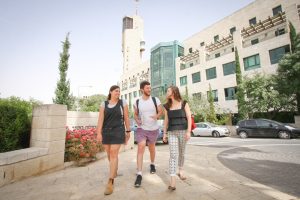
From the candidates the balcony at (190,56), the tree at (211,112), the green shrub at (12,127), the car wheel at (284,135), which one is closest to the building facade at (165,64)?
the balcony at (190,56)

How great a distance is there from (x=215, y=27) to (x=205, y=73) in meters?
9.31

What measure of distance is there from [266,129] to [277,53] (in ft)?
38.7

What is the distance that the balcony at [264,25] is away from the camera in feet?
74.9

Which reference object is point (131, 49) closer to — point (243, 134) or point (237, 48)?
point (237, 48)

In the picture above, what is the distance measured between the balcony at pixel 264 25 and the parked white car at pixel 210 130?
599 inches

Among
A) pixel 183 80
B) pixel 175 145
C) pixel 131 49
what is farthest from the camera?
pixel 131 49

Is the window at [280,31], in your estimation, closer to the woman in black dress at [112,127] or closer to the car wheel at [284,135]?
the car wheel at [284,135]

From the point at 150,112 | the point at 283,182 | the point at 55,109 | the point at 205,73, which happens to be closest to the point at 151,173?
the point at 150,112

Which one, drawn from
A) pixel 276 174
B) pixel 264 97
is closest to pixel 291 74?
pixel 264 97

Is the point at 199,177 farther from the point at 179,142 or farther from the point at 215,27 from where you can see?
the point at 215,27

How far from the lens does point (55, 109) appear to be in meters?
5.09

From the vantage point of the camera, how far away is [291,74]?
59.6 feet

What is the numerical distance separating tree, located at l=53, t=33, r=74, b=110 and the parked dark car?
16.9 m

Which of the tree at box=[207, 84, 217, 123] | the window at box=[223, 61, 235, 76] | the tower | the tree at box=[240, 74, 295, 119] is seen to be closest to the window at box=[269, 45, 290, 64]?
the tree at box=[240, 74, 295, 119]
